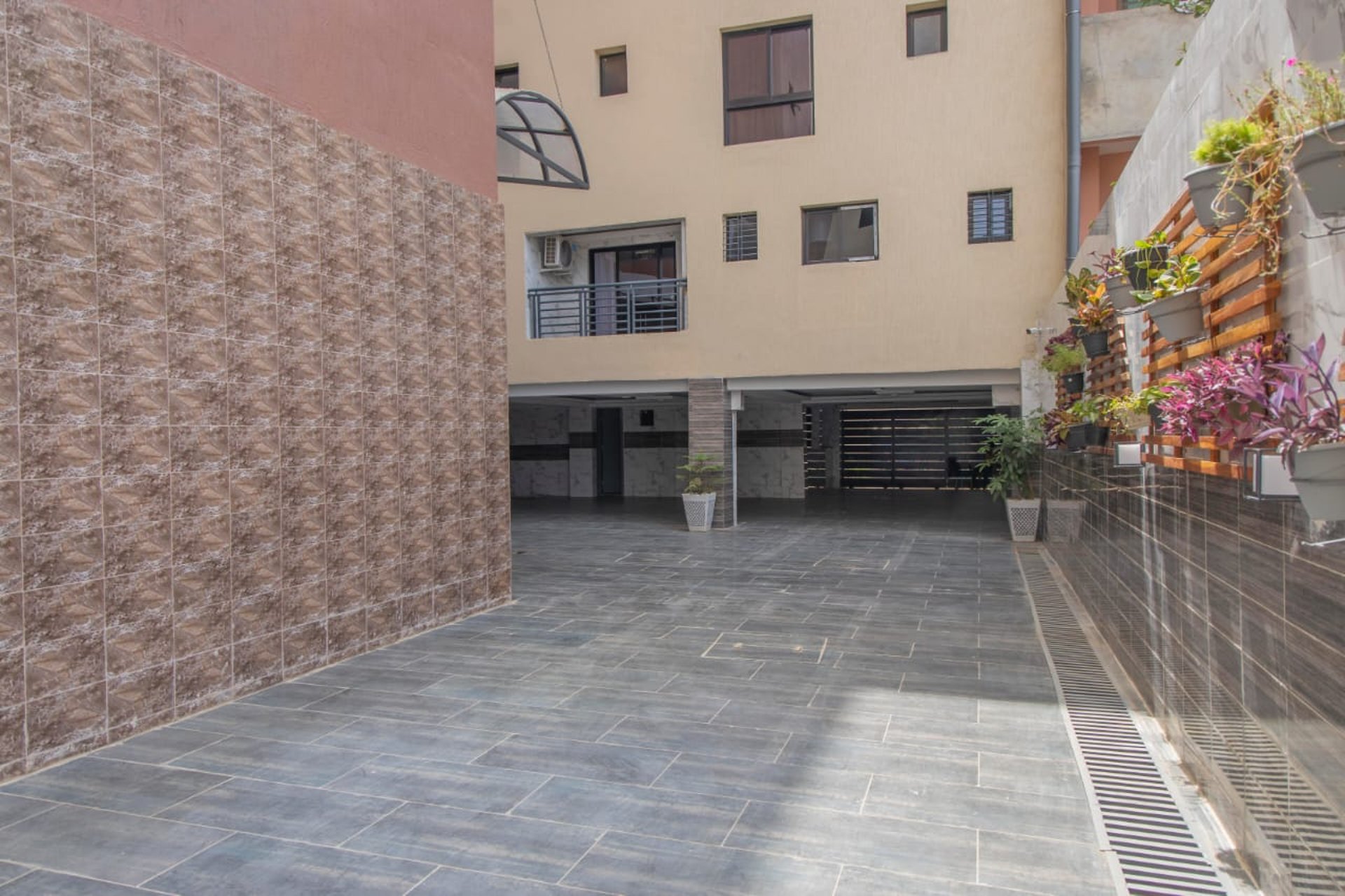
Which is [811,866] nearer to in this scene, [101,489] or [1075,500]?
[101,489]

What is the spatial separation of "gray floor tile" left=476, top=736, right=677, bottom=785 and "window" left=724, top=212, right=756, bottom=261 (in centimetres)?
931

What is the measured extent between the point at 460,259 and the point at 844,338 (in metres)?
6.40

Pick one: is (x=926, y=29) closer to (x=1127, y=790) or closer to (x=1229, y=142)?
(x=1229, y=142)

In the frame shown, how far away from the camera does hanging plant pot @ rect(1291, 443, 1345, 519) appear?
1834mm

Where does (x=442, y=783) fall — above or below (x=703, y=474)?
below

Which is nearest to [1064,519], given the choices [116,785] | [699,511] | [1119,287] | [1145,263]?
[1119,287]

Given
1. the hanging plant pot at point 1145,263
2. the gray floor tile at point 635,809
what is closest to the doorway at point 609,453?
the hanging plant pot at point 1145,263

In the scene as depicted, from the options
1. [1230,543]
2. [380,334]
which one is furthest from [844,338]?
[1230,543]

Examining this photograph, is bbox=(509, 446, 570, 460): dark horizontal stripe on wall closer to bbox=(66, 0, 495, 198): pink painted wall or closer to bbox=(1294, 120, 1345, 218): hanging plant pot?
bbox=(66, 0, 495, 198): pink painted wall

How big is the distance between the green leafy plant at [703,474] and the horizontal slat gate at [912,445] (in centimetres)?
803

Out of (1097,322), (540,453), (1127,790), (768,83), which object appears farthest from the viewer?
(540,453)

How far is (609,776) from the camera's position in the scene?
3.66m

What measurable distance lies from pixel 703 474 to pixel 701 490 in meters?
0.27

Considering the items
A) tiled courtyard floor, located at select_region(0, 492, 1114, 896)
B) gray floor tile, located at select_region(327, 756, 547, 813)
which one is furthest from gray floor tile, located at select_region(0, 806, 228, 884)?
gray floor tile, located at select_region(327, 756, 547, 813)
